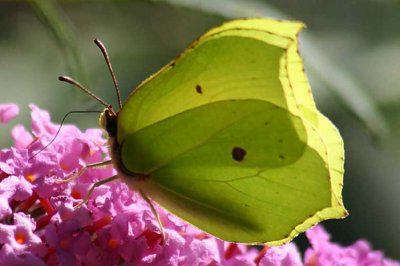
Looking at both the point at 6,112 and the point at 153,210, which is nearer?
the point at 153,210

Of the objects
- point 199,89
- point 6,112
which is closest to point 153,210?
point 199,89

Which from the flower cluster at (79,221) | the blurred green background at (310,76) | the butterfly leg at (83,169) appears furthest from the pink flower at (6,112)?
the blurred green background at (310,76)

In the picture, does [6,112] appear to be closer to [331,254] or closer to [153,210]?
[153,210]

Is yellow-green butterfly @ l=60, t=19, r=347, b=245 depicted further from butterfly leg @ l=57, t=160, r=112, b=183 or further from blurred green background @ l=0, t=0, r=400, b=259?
blurred green background @ l=0, t=0, r=400, b=259

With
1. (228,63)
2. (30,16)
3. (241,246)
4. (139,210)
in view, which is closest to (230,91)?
(228,63)

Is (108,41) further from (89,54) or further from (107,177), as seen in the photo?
(107,177)

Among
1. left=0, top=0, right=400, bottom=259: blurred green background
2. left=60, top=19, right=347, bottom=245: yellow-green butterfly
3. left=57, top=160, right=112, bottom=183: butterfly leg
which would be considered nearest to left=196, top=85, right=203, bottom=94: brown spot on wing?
left=60, top=19, right=347, bottom=245: yellow-green butterfly

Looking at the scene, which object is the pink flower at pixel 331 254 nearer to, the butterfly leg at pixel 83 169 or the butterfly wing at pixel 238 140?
the butterfly wing at pixel 238 140
